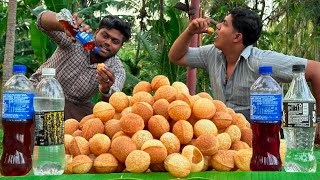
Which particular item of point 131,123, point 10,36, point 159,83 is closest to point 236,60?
point 159,83

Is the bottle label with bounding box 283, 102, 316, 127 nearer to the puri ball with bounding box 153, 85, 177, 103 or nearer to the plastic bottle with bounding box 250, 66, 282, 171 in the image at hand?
the plastic bottle with bounding box 250, 66, 282, 171

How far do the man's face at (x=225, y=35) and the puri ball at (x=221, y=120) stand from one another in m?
1.74

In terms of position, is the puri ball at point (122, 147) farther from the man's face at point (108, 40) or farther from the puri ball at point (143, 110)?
the man's face at point (108, 40)

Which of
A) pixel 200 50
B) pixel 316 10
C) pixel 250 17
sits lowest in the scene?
pixel 200 50

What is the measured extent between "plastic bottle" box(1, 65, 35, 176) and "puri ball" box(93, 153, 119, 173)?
0.28 meters

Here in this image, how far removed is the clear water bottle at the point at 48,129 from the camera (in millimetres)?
1709

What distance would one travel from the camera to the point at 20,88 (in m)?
1.97

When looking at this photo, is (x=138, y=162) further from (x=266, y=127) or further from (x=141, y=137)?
(x=266, y=127)

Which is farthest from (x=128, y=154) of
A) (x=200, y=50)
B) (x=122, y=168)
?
(x=200, y=50)

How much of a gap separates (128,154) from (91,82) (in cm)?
215

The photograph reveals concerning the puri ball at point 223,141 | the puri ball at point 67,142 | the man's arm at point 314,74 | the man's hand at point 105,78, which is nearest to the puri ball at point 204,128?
the puri ball at point 223,141

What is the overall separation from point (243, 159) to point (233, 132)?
0.19 m

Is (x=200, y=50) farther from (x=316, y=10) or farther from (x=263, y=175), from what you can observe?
(x=316, y=10)

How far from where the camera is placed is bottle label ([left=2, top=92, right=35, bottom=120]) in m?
1.73
